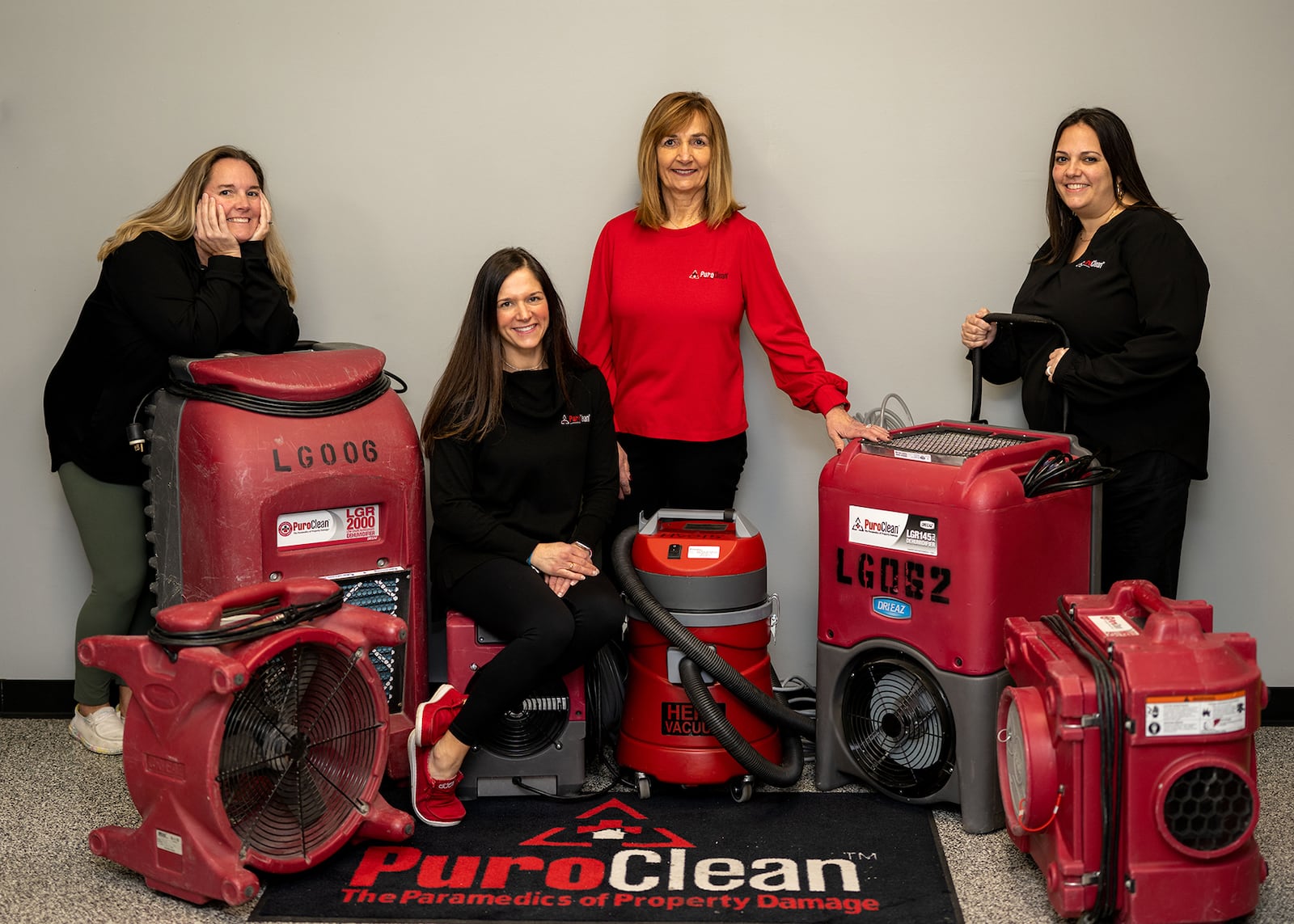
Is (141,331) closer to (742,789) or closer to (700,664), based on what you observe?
(700,664)

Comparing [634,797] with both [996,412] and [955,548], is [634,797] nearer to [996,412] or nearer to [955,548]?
[955,548]

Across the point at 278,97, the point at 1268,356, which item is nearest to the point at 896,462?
the point at 1268,356

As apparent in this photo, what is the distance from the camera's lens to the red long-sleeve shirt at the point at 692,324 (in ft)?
10.1

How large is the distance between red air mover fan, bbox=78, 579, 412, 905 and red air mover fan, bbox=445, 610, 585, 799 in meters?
0.29

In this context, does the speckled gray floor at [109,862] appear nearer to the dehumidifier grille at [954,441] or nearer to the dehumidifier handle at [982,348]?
the dehumidifier grille at [954,441]

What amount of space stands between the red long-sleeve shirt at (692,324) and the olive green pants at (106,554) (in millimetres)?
1282

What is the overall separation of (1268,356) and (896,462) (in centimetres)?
129

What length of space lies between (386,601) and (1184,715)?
1.72m

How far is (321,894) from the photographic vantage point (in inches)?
93.9

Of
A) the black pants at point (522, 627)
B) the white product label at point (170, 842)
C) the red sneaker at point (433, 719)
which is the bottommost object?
the white product label at point (170, 842)

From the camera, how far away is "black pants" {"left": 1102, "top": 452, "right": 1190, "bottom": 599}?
293cm

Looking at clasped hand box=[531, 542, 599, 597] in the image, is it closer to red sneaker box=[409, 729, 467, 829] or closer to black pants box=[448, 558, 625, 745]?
black pants box=[448, 558, 625, 745]

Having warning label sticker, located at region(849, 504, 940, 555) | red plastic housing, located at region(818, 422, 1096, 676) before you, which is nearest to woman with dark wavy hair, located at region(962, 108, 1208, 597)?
red plastic housing, located at region(818, 422, 1096, 676)

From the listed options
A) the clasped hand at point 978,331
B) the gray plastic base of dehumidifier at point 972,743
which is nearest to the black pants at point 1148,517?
the clasped hand at point 978,331
